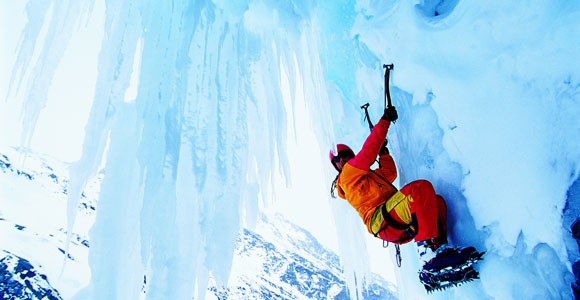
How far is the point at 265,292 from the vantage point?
8194 centimetres

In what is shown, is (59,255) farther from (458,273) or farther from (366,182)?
(458,273)

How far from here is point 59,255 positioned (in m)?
50.3

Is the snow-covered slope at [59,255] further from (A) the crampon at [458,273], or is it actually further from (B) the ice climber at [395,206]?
(A) the crampon at [458,273]

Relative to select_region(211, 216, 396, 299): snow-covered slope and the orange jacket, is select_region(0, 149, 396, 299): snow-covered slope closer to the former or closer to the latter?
select_region(211, 216, 396, 299): snow-covered slope

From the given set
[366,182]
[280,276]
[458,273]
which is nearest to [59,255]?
[366,182]

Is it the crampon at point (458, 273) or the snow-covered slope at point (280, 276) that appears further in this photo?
the snow-covered slope at point (280, 276)

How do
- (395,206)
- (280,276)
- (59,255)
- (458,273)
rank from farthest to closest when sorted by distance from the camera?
1. (280,276)
2. (59,255)
3. (395,206)
4. (458,273)

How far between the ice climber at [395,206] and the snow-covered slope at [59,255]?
133 centimetres

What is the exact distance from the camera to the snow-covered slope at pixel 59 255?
42719 millimetres

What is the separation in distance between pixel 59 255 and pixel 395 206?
→ 202 feet

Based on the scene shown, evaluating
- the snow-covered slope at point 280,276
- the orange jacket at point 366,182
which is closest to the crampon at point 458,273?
the orange jacket at point 366,182

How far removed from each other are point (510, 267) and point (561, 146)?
85cm

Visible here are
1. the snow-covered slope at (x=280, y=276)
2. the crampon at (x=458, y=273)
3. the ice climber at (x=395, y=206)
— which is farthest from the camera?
the snow-covered slope at (x=280, y=276)

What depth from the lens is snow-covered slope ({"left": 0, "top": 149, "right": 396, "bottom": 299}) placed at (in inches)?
1682
